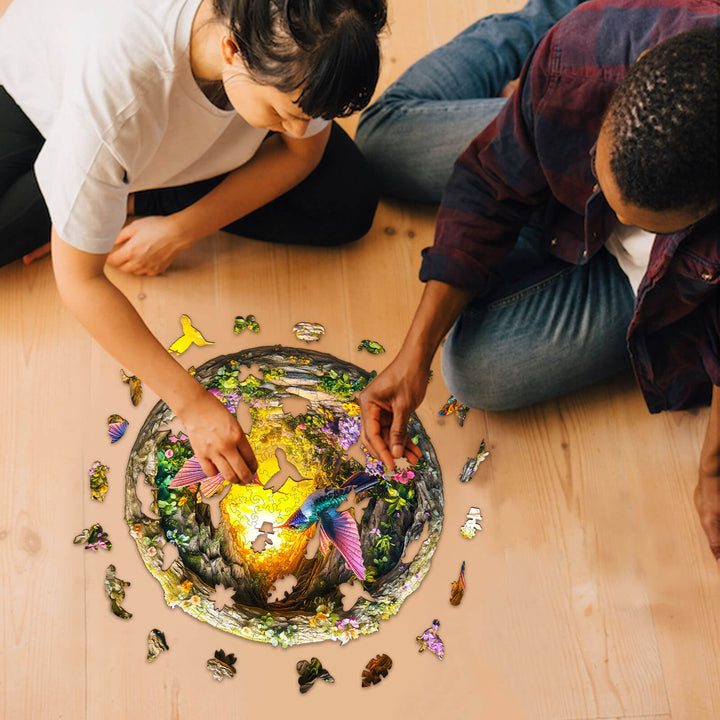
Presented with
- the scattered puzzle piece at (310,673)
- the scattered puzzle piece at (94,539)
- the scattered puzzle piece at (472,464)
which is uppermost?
the scattered puzzle piece at (94,539)

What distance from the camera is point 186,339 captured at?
4.01 ft

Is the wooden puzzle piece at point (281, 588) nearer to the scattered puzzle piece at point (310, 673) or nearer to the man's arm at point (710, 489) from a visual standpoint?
the scattered puzzle piece at point (310, 673)

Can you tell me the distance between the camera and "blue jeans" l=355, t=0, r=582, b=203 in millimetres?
1297

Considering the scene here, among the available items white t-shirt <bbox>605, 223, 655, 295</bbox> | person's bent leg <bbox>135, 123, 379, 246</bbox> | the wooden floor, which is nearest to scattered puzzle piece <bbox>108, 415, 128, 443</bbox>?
the wooden floor

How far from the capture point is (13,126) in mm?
1125

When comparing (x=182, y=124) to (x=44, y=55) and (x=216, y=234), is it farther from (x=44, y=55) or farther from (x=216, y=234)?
(x=216, y=234)

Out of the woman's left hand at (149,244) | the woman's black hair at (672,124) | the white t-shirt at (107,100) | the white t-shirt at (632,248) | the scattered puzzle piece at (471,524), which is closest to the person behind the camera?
the woman's black hair at (672,124)

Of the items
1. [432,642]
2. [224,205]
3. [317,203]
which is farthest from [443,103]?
[432,642]

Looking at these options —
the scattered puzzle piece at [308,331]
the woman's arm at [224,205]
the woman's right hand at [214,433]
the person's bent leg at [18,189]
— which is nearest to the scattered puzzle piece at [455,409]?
the scattered puzzle piece at [308,331]

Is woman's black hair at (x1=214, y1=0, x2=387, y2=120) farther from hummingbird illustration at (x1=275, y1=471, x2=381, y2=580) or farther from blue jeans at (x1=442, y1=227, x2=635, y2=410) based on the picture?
hummingbird illustration at (x1=275, y1=471, x2=381, y2=580)

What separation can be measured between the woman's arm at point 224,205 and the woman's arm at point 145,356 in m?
0.25

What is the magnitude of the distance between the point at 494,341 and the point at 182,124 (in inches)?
22.2

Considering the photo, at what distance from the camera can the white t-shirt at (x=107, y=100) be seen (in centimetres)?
85

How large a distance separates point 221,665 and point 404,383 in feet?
1.54
